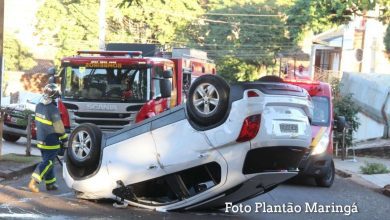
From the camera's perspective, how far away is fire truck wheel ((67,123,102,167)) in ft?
26.3

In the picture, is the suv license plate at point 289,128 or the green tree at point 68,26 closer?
the suv license plate at point 289,128

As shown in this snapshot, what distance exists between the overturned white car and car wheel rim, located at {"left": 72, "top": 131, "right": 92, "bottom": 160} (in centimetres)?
8

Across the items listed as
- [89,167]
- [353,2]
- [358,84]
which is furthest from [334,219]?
[358,84]

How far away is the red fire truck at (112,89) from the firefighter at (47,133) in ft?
11.3

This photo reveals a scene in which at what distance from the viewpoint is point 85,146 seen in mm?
8156

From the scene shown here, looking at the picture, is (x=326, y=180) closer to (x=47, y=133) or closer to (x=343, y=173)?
(x=343, y=173)

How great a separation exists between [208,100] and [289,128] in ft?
3.41

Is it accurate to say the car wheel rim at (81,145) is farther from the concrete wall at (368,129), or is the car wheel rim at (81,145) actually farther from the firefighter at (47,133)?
the concrete wall at (368,129)

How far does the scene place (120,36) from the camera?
39156 mm

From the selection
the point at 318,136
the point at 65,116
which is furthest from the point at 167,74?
the point at 318,136

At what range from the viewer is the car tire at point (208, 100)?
22.9ft

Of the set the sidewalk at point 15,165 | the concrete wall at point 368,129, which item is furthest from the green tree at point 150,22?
the sidewalk at point 15,165

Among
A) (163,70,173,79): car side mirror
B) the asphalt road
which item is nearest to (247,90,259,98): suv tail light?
the asphalt road

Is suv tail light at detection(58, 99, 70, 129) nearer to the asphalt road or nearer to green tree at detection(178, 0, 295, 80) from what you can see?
the asphalt road
